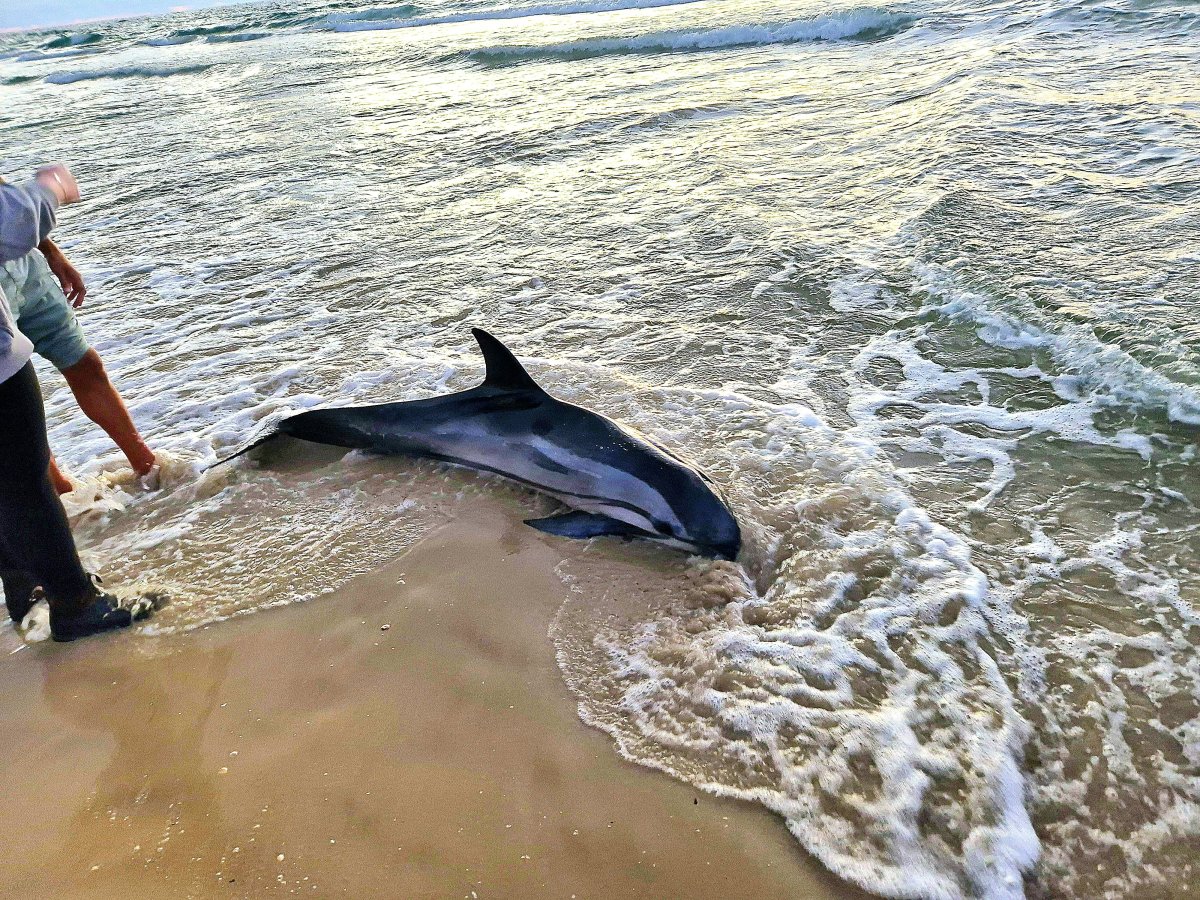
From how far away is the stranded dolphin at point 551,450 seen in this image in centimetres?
351

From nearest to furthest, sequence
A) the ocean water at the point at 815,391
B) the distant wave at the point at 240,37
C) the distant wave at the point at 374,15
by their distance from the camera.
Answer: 1. the ocean water at the point at 815,391
2. the distant wave at the point at 374,15
3. the distant wave at the point at 240,37

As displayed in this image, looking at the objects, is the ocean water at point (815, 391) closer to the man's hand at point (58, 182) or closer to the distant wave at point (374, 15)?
the man's hand at point (58, 182)

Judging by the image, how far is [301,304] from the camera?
647 centimetres

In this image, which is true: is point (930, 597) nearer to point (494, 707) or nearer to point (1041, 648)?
point (1041, 648)

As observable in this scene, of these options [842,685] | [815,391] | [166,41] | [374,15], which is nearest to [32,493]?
[842,685]

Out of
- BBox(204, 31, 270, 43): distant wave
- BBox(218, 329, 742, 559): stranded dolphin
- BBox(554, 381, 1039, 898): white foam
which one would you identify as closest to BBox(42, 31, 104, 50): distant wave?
BBox(204, 31, 270, 43): distant wave

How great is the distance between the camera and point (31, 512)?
3.03 meters

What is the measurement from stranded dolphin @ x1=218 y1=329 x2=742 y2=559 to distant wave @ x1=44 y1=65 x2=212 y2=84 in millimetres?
24748

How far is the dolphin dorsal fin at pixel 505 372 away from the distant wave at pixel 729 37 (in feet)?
45.0

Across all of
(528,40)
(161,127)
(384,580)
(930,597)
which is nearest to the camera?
(930,597)

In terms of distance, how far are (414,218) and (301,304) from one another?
2.15m

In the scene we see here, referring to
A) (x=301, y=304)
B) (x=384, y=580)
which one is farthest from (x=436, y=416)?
(x=301, y=304)

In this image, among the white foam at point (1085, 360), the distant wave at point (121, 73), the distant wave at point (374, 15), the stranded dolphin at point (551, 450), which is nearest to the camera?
the stranded dolphin at point (551, 450)

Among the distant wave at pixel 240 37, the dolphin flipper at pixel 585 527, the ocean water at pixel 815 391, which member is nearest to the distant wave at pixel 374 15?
the distant wave at pixel 240 37
